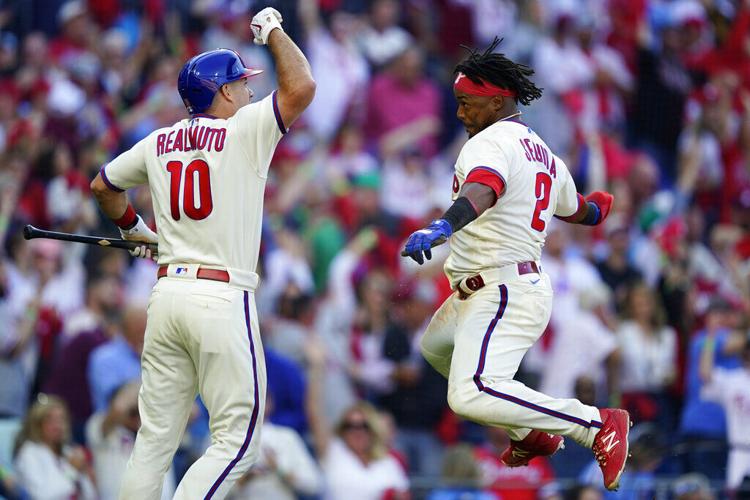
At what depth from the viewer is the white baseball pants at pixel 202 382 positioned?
660cm

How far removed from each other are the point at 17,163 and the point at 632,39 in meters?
7.74

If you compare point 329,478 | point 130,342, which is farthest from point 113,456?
point 329,478

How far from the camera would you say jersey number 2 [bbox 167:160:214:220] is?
6.71m

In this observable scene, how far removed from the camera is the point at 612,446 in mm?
6883

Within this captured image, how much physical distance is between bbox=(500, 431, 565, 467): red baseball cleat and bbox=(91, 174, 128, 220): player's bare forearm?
7.78ft

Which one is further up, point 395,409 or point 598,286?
point 598,286

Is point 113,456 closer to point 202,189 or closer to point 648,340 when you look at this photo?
point 202,189

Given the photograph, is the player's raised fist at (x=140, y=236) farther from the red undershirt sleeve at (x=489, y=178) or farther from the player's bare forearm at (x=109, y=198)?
the red undershirt sleeve at (x=489, y=178)

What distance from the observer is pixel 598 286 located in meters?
12.5

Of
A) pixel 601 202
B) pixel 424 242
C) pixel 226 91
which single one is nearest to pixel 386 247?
pixel 601 202

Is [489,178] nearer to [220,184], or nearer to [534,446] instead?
[220,184]

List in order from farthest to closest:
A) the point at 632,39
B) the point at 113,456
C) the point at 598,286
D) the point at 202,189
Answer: the point at 632,39, the point at 598,286, the point at 113,456, the point at 202,189

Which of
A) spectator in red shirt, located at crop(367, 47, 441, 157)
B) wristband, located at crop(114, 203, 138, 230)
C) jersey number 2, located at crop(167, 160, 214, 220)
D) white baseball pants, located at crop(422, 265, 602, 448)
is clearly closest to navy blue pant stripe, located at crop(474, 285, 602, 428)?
white baseball pants, located at crop(422, 265, 602, 448)

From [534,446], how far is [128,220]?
2419mm
